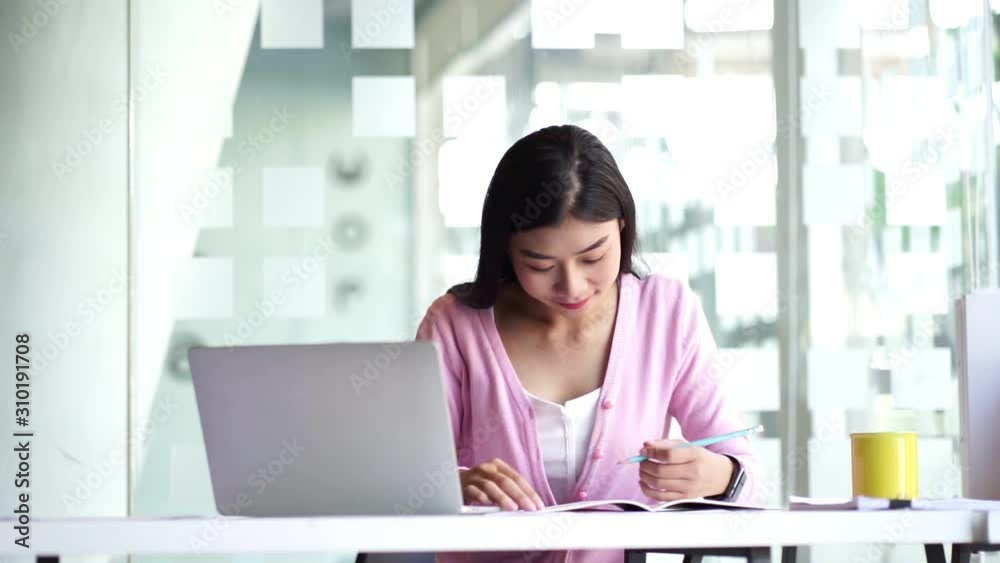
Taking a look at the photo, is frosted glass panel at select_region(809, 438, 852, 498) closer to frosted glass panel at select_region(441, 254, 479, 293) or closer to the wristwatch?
frosted glass panel at select_region(441, 254, 479, 293)

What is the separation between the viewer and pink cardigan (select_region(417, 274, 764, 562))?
5.93 ft

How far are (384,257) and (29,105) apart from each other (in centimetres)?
115

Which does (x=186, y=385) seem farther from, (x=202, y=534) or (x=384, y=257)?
(x=202, y=534)

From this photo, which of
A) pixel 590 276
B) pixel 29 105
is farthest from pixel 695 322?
pixel 29 105

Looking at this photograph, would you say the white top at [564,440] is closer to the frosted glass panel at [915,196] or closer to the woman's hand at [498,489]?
the woman's hand at [498,489]

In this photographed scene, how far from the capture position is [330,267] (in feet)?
11.2

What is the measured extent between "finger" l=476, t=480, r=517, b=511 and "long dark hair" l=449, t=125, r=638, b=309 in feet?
1.61

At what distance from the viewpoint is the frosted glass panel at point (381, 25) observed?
344 cm

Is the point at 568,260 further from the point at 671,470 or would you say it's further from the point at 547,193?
the point at 671,470

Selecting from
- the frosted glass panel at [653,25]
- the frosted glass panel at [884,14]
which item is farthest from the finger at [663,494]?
the frosted glass panel at [884,14]

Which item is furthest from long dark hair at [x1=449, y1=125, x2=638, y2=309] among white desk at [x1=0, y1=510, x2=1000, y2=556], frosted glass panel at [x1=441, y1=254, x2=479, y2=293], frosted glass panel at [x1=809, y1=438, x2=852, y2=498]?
frosted glass panel at [x1=809, y1=438, x2=852, y2=498]

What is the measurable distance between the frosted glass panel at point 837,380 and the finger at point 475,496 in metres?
2.32

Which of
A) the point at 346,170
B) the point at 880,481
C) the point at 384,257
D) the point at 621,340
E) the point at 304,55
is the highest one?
the point at 304,55

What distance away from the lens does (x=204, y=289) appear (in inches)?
134
